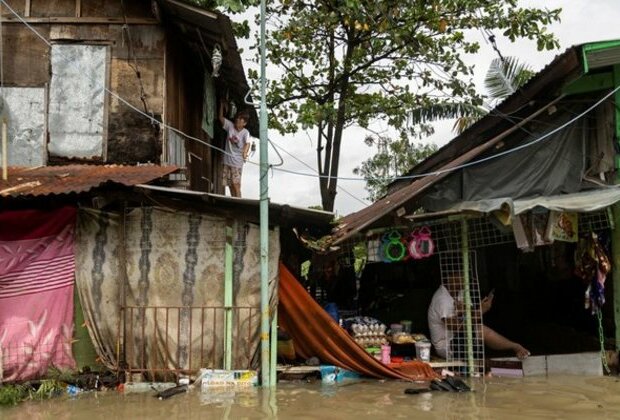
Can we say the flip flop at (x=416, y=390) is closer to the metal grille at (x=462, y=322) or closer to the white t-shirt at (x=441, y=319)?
the metal grille at (x=462, y=322)

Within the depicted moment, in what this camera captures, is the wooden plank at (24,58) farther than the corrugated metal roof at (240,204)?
Yes

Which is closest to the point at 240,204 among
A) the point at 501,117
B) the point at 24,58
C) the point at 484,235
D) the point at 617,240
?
the point at 484,235

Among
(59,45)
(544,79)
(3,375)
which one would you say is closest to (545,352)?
(544,79)

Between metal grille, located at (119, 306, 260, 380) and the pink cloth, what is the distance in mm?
907

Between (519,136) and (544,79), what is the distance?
0.95 m

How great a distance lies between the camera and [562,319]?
1080 cm

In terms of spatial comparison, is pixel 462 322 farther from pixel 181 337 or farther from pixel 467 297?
pixel 181 337

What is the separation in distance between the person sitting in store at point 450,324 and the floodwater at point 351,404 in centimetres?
107

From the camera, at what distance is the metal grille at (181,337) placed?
8109 mm

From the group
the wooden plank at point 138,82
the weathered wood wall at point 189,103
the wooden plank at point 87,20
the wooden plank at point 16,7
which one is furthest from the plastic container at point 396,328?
the wooden plank at point 16,7

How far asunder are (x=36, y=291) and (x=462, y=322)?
20.7 feet

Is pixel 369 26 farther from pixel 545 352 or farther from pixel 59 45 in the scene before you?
pixel 545 352

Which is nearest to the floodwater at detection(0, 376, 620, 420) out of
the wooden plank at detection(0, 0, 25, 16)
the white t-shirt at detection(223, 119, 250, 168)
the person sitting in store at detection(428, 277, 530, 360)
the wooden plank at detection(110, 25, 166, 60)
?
the person sitting in store at detection(428, 277, 530, 360)

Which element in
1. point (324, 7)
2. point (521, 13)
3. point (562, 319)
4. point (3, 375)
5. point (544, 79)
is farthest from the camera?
point (324, 7)
